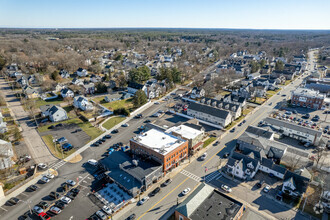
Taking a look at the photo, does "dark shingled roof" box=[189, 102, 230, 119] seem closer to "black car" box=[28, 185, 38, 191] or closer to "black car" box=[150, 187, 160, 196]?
"black car" box=[150, 187, 160, 196]

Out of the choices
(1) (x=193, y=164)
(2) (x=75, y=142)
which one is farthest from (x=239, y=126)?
(2) (x=75, y=142)

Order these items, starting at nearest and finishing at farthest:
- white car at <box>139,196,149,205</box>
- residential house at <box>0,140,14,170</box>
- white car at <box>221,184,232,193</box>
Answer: white car at <box>139,196,149,205</box>
white car at <box>221,184,232,193</box>
residential house at <box>0,140,14,170</box>

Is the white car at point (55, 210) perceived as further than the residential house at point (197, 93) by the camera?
No

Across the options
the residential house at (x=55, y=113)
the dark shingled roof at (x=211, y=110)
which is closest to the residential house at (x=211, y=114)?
the dark shingled roof at (x=211, y=110)

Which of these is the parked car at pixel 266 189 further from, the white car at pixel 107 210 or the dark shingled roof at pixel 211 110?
the white car at pixel 107 210

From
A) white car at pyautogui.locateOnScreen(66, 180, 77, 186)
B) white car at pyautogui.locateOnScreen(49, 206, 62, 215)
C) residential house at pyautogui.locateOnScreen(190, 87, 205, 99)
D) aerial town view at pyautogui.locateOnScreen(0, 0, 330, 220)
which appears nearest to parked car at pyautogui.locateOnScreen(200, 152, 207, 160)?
aerial town view at pyautogui.locateOnScreen(0, 0, 330, 220)

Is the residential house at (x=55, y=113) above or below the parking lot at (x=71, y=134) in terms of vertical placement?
above

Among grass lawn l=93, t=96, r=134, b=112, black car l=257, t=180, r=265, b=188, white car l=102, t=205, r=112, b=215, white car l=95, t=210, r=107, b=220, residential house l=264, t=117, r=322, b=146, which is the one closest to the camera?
white car l=95, t=210, r=107, b=220
